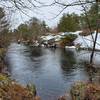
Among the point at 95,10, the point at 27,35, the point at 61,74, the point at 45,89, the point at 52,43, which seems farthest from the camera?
the point at 27,35

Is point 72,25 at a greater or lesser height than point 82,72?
greater

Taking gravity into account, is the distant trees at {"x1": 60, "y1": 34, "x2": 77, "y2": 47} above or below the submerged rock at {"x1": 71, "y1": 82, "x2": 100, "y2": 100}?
above

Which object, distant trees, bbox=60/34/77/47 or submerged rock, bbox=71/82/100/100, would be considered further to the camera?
distant trees, bbox=60/34/77/47

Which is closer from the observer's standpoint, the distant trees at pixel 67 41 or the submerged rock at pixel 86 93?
the submerged rock at pixel 86 93

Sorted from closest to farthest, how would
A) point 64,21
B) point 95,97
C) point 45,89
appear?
point 95,97 < point 45,89 < point 64,21

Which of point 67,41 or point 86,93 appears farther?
point 67,41

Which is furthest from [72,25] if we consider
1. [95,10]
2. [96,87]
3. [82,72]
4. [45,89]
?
[95,10]

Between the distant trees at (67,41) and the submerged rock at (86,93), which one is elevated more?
the distant trees at (67,41)

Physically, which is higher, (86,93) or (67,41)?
(67,41)

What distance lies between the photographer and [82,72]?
17.8 m

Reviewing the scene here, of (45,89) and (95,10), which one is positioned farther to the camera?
(45,89)

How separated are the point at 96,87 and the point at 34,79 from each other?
6.77 metres

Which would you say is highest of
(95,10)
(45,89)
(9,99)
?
(95,10)

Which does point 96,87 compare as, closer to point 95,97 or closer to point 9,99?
point 95,97
